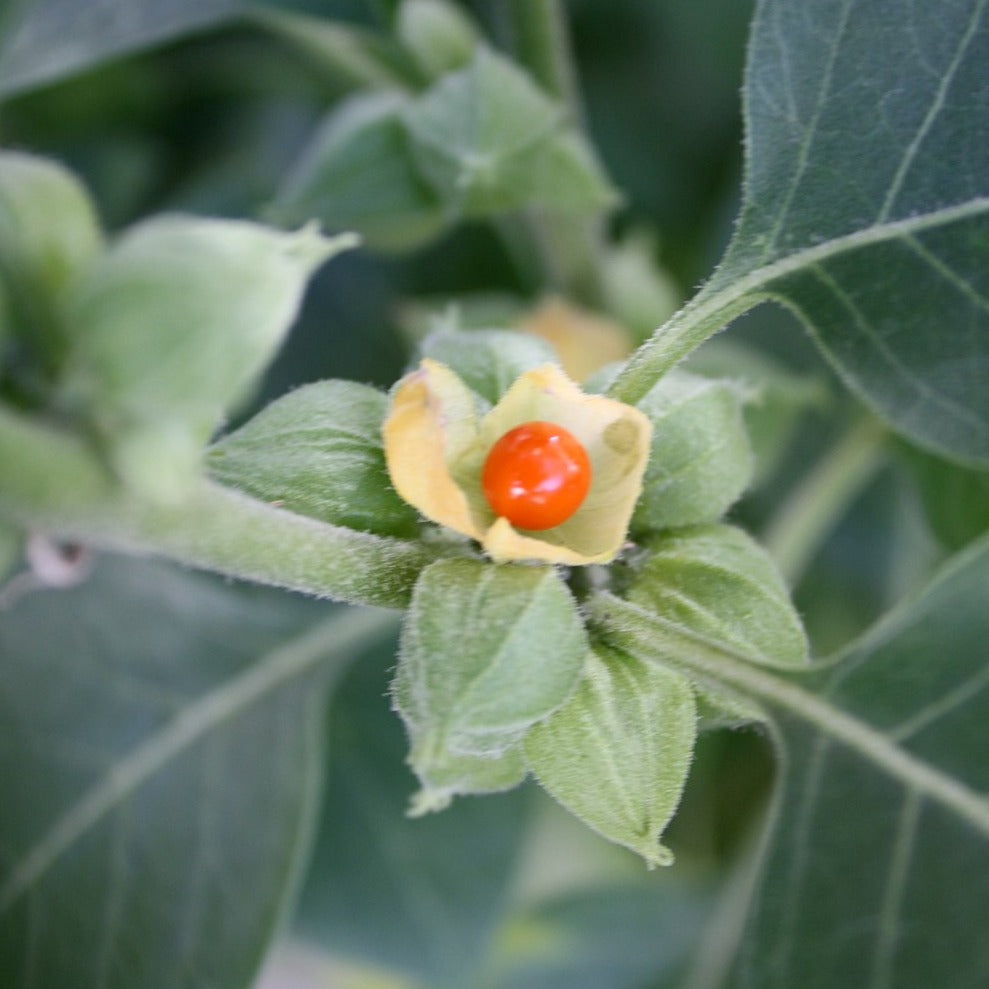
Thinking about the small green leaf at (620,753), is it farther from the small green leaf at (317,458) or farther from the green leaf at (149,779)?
the green leaf at (149,779)

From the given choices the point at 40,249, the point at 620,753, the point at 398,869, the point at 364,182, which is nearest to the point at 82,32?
the point at 364,182

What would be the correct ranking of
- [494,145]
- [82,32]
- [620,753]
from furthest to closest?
1. [82,32]
2. [494,145]
3. [620,753]

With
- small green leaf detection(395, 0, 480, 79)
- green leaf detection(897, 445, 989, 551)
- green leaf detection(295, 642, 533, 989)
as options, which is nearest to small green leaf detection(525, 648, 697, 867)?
green leaf detection(897, 445, 989, 551)

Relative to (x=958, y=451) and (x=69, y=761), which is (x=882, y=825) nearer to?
(x=958, y=451)

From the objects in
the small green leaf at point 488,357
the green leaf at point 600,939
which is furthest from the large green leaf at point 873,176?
the green leaf at point 600,939

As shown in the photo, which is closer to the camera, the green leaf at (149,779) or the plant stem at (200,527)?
the plant stem at (200,527)

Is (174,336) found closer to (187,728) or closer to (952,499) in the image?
(187,728)

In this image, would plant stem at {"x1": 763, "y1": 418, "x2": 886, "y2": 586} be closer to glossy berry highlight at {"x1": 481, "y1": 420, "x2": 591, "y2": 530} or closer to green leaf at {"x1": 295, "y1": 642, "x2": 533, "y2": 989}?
green leaf at {"x1": 295, "y1": 642, "x2": 533, "y2": 989}

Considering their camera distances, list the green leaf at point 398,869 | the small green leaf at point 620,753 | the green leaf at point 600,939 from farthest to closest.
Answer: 1. the green leaf at point 600,939
2. the green leaf at point 398,869
3. the small green leaf at point 620,753
